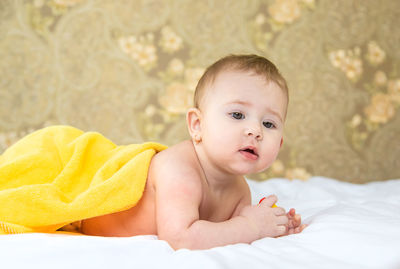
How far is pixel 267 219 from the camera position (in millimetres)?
713

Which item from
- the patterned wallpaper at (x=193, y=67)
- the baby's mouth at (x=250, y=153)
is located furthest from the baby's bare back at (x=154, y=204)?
the patterned wallpaper at (x=193, y=67)

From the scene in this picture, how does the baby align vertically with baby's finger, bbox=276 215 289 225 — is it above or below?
above

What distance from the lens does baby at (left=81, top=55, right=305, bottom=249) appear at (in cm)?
67

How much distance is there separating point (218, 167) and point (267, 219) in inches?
6.1

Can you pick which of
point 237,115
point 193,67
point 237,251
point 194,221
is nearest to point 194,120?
point 237,115

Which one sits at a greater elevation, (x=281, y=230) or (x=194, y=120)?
(x=194, y=120)

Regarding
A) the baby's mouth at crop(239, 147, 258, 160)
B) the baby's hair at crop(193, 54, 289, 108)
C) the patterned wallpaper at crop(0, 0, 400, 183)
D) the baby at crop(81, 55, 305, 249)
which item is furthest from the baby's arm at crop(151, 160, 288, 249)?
the patterned wallpaper at crop(0, 0, 400, 183)

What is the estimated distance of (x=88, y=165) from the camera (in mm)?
896

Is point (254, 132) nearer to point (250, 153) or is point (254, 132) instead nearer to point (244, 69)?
point (250, 153)

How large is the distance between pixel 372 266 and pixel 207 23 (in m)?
1.64

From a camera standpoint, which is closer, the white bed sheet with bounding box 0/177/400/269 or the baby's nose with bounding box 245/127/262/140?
the white bed sheet with bounding box 0/177/400/269

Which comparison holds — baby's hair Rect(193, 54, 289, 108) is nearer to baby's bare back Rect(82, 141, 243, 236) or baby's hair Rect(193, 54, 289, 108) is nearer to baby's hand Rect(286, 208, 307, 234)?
baby's bare back Rect(82, 141, 243, 236)

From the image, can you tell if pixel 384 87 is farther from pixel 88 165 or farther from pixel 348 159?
pixel 88 165

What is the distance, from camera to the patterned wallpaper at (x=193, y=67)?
1.84m
